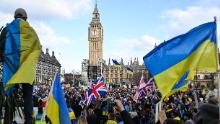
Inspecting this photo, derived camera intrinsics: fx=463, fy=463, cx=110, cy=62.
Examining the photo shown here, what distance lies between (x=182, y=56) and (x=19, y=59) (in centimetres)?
252

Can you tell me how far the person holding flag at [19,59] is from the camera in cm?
466

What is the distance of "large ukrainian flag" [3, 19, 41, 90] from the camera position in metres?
4.64

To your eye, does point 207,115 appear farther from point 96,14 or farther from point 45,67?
point 96,14

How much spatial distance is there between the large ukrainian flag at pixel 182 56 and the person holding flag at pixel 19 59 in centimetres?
188

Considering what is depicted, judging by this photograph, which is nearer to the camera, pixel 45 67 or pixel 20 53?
pixel 20 53

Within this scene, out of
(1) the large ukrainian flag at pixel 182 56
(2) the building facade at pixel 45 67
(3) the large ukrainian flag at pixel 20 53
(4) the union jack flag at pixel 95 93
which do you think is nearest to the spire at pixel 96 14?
(2) the building facade at pixel 45 67

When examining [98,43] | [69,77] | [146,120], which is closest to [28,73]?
[146,120]

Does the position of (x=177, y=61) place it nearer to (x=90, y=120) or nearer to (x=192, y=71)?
(x=192, y=71)

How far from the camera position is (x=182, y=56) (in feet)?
20.8

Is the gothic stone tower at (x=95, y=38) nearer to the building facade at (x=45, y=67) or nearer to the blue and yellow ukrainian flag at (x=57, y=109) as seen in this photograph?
the building facade at (x=45, y=67)

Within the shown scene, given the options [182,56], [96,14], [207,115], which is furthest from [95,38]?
[207,115]

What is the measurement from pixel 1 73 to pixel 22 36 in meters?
0.52

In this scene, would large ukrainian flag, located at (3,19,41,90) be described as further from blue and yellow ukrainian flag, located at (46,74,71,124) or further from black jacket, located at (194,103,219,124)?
black jacket, located at (194,103,219,124)

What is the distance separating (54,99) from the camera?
546 cm
